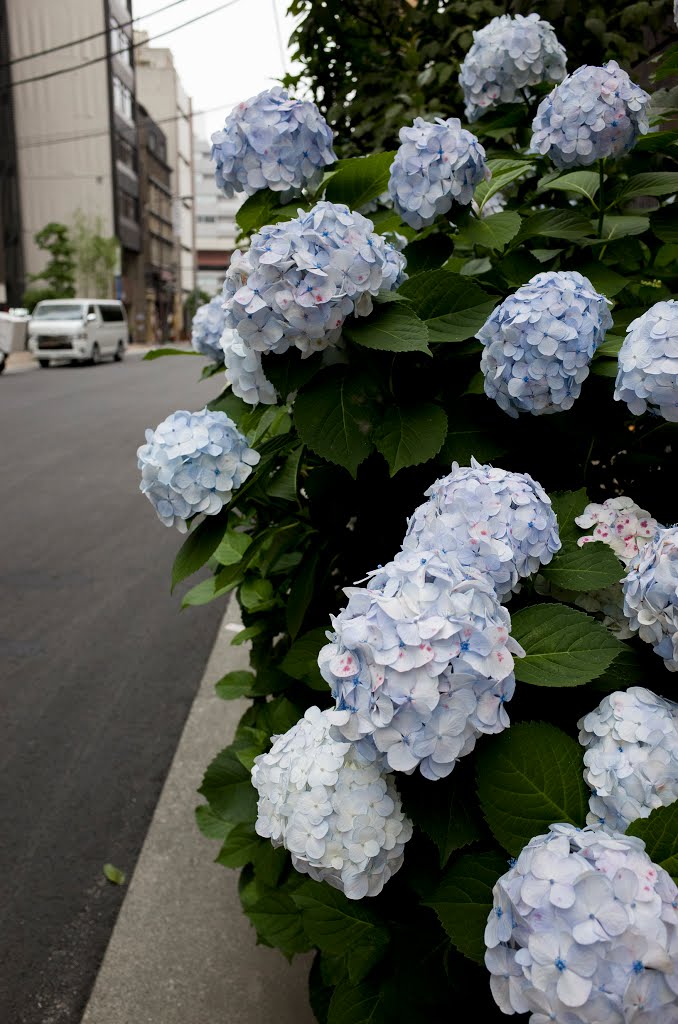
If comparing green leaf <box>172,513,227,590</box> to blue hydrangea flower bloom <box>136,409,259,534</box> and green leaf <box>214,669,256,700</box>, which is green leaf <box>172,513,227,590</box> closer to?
blue hydrangea flower bloom <box>136,409,259,534</box>

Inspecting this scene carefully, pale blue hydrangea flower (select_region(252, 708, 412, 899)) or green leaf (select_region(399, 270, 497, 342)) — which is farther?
green leaf (select_region(399, 270, 497, 342))

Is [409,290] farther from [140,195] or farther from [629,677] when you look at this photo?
[140,195]

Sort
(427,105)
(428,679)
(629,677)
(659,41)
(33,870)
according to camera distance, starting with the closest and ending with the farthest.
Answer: (428,679)
(629,677)
(33,870)
(427,105)
(659,41)

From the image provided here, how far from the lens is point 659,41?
3.94 m

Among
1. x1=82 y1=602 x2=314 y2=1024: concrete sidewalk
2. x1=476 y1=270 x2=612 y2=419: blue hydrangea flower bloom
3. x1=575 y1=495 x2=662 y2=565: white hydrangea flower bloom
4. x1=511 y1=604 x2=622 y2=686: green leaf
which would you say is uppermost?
x1=476 y1=270 x2=612 y2=419: blue hydrangea flower bloom

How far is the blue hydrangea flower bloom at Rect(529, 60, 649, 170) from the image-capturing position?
152cm

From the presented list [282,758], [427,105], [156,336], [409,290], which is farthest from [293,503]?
[156,336]

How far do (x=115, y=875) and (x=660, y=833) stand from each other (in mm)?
2451

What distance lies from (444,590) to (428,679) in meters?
0.09

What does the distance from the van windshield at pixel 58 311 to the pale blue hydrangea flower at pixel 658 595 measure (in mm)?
29565

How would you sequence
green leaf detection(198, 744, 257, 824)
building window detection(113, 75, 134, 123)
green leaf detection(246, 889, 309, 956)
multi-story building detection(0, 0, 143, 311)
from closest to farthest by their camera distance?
green leaf detection(246, 889, 309, 956)
green leaf detection(198, 744, 257, 824)
multi-story building detection(0, 0, 143, 311)
building window detection(113, 75, 134, 123)

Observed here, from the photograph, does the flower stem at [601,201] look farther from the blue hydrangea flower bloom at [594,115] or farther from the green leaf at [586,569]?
the green leaf at [586,569]

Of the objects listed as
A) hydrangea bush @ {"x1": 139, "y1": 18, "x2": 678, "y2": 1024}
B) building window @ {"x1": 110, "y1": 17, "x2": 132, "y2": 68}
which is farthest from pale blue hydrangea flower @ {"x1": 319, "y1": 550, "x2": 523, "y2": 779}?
building window @ {"x1": 110, "y1": 17, "x2": 132, "y2": 68}

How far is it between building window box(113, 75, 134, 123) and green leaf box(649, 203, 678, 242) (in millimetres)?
57759
